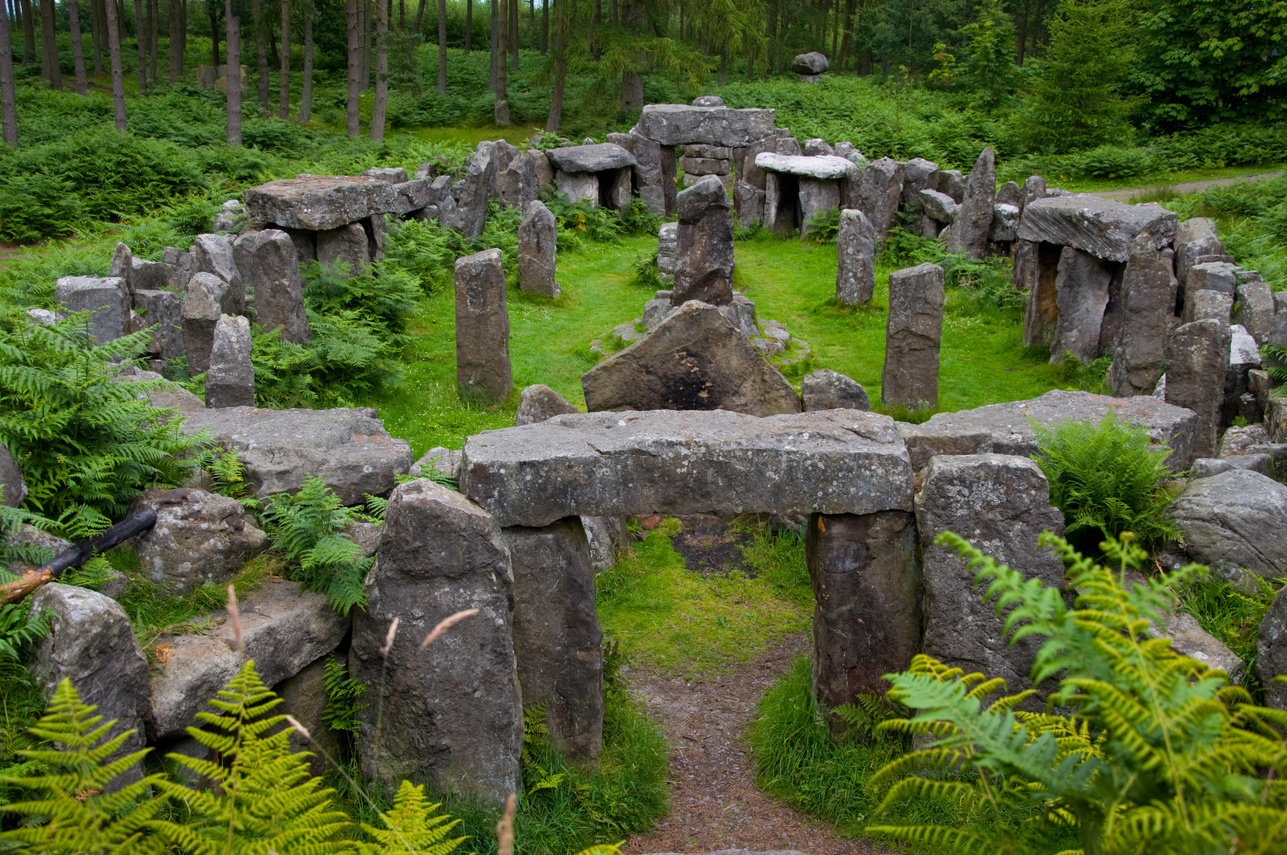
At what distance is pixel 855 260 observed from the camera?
56.7 ft

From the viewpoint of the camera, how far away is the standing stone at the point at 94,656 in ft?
14.6

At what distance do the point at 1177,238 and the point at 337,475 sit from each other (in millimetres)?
12706

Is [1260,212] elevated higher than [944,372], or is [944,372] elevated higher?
[1260,212]

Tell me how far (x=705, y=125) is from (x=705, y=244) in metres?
11.2

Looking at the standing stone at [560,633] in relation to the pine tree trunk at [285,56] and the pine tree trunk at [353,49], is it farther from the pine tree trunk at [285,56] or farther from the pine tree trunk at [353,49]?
the pine tree trunk at [285,56]

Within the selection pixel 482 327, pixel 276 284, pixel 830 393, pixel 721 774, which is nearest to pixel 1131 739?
pixel 721 774

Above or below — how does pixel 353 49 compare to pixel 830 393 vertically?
above

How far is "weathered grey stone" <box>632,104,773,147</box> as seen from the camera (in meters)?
25.0

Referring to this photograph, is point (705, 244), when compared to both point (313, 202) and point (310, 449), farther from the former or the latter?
point (310, 449)

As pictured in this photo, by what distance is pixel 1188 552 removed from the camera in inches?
243

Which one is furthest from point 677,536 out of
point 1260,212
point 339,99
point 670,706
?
point 339,99

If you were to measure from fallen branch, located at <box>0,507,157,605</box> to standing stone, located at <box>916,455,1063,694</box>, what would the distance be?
16.0 ft

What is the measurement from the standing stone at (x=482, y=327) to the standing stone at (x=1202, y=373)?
8.14 meters

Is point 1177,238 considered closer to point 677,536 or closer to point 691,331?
point 691,331
